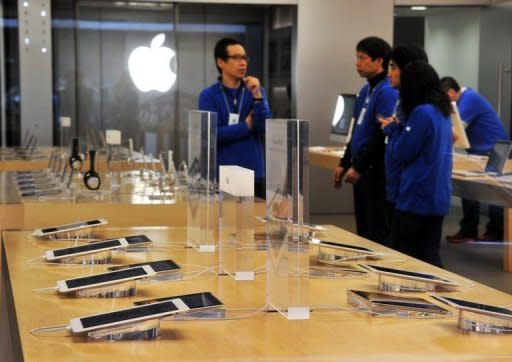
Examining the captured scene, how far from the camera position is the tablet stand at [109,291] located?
267 cm

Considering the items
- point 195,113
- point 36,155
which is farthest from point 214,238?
point 36,155

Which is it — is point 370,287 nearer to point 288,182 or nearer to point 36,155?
point 288,182

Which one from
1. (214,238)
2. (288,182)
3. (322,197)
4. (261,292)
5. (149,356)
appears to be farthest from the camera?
(322,197)

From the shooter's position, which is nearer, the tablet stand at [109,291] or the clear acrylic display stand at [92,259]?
the tablet stand at [109,291]

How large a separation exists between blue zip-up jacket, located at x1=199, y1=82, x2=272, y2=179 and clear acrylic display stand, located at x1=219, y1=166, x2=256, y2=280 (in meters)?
2.62

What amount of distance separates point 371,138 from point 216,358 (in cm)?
434

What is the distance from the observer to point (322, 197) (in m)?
12.3

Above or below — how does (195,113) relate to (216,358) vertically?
above

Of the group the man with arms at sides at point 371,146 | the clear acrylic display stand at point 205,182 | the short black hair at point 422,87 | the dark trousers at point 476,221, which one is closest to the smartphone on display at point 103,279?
the clear acrylic display stand at point 205,182

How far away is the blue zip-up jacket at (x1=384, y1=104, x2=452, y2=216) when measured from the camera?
5090mm

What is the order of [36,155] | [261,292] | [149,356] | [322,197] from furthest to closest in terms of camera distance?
[322,197] < [36,155] < [261,292] < [149,356]

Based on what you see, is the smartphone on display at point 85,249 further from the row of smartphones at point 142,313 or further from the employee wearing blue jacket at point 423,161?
the employee wearing blue jacket at point 423,161

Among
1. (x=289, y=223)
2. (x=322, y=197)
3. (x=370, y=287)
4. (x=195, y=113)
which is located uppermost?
(x=195, y=113)

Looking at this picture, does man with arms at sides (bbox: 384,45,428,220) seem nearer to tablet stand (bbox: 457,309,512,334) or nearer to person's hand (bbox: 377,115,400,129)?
person's hand (bbox: 377,115,400,129)
